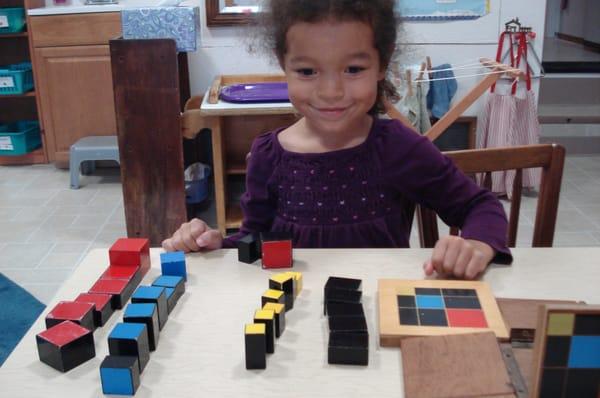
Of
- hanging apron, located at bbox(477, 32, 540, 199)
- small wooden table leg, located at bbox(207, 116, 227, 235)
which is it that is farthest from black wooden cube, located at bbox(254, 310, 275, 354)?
hanging apron, located at bbox(477, 32, 540, 199)

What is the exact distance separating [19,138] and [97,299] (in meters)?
3.31

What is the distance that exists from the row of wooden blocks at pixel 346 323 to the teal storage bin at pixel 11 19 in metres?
3.44

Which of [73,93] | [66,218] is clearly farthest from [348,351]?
[73,93]

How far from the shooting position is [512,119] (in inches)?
126

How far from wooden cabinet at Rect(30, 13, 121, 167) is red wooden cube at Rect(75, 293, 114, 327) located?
114 inches

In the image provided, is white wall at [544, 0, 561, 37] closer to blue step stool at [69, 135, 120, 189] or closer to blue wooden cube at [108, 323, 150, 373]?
blue step stool at [69, 135, 120, 189]

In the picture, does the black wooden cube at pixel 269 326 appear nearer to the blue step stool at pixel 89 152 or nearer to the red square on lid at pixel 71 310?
the red square on lid at pixel 71 310

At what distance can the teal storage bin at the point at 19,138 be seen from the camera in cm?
380

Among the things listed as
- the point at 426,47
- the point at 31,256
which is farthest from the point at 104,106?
the point at 426,47

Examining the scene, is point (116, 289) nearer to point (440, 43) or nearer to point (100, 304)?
point (100, 304)

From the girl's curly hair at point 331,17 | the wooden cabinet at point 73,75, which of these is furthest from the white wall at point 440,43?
the girl's curly hair at point 331,17

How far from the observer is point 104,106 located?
3664mm

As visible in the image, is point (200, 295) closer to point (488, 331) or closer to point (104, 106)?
point (488, 331)

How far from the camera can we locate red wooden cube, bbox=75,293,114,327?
2.66ft
